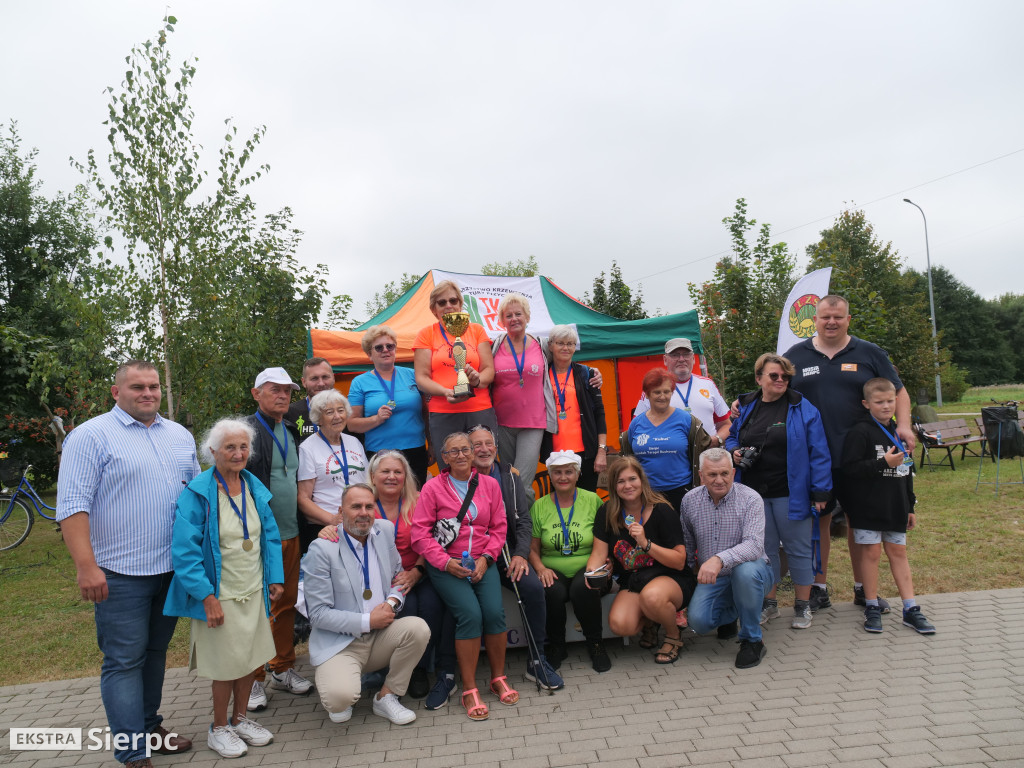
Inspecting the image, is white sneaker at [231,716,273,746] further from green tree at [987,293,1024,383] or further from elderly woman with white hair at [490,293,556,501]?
green tree at [987,293,1024,383]

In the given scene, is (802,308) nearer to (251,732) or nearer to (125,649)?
(251,732)

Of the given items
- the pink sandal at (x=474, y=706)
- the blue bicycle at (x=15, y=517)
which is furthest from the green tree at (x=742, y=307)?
the blue bicycle at (x=15, y=517)

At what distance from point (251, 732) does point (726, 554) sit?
2.76m

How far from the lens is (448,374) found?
4297mm

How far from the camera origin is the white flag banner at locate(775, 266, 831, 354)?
22.9ft

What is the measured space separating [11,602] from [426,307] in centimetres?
512

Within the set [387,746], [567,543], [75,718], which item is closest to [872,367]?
[567,543]

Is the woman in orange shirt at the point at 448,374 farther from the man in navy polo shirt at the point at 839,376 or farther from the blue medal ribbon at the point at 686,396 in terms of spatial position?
the man in navy polo shirt at the point at 839,376

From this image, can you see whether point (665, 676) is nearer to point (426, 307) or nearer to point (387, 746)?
point (387, 746)

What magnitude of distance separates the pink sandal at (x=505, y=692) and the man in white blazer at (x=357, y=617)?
0.47m

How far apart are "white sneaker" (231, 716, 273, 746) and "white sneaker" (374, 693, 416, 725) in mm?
545

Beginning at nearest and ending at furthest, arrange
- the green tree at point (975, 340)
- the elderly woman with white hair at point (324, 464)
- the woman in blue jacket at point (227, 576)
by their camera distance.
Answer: the woman in blue jacket at point (227, 576), the elderly woman with white hair at point (324, 464), the green tree at point (975, 340)

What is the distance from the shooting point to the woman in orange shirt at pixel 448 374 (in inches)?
167

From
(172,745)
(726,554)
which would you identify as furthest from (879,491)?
(172,745)
